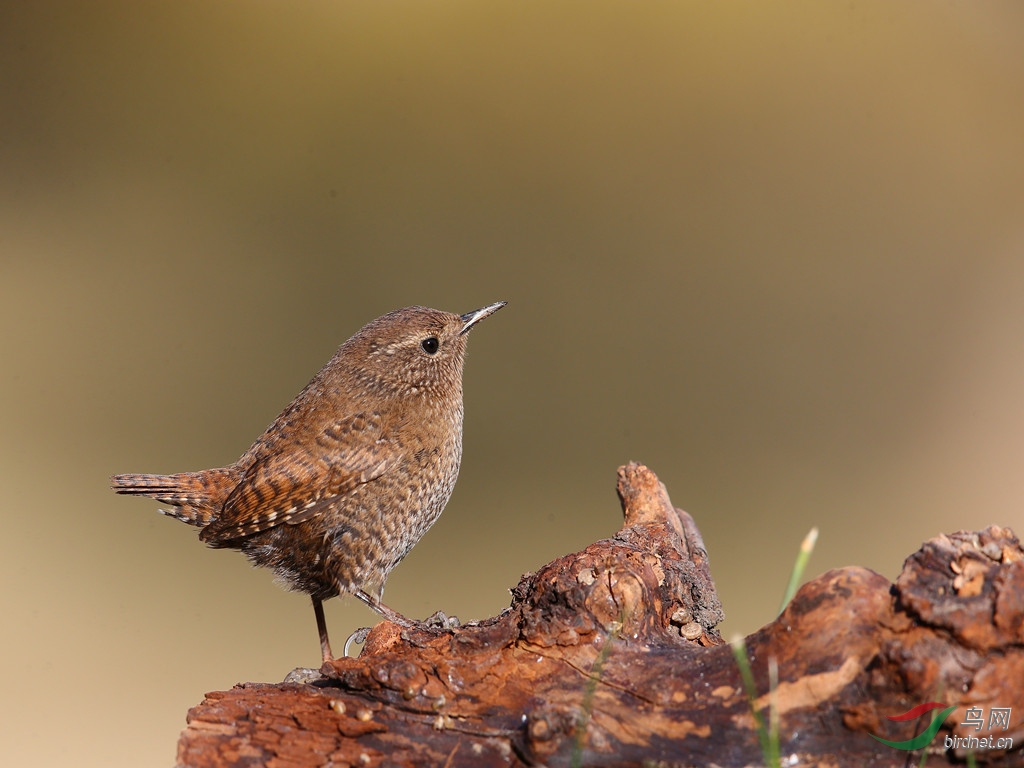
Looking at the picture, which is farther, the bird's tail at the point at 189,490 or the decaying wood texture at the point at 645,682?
the bird's tail at the point at 189,490

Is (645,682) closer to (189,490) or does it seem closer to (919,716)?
(919,716)

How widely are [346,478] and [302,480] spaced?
0.13 metres

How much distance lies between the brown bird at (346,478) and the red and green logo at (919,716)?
1.60m

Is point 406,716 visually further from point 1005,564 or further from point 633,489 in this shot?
point 633,489

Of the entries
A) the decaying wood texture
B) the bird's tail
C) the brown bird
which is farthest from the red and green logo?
the bird's tail

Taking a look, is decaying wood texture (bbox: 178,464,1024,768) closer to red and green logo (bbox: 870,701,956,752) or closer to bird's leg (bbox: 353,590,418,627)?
red and green logo (bbox: 870,701,956,752)

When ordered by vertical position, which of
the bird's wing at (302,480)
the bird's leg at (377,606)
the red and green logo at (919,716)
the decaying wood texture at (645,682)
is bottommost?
the red and green logo at (919,716)

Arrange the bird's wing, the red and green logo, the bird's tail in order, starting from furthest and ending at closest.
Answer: the bird's tail
the bird's wing
the red and green logo

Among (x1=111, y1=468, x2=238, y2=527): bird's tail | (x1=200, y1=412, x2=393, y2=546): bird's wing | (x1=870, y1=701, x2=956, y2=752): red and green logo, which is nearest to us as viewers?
(x1=870, y1=701, x2=956, y2=752): red and green logo

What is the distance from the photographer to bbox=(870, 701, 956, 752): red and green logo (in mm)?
1327

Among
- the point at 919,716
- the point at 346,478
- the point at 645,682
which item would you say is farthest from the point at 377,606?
the point at 919,716

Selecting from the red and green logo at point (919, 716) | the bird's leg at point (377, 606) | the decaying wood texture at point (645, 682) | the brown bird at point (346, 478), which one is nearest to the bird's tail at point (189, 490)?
the brown bird at point (346, 478)

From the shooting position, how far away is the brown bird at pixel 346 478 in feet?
8.61

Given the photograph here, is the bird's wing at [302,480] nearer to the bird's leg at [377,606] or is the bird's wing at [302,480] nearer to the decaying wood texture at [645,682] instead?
the bird's leg at [377,606]
